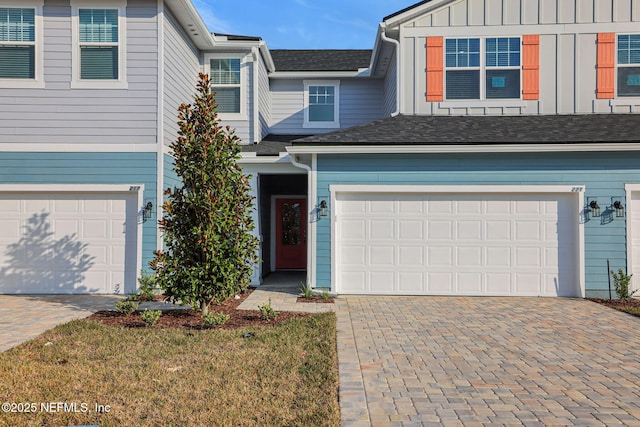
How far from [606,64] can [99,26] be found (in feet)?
36.3

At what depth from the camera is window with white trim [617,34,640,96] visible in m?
10.5

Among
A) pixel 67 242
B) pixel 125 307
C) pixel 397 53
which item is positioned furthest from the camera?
pixel 397 53

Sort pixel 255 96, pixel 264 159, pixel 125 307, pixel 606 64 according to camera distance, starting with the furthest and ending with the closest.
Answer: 1. pixel 255 96
2. pixel 264 159
3. pixel 606 64
4. pixel 125 307

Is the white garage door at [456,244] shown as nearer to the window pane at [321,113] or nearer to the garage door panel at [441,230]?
the garage door panel at [441,230]

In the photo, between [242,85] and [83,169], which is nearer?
[83,169]

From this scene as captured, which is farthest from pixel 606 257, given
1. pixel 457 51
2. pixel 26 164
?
pixel 26 164

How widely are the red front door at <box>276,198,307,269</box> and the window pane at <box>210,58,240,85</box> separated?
387 cm

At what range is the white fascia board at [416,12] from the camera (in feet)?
35.2

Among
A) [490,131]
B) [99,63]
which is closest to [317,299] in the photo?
[490,131]

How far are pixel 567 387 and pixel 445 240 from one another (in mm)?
5260

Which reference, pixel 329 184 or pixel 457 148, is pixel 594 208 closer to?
pixel 457 148

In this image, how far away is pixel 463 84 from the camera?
10820 millimetres

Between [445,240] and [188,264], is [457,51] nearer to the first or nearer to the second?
[445,240]

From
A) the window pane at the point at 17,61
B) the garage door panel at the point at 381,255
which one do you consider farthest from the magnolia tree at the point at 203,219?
the window pane at the point at 17,61
